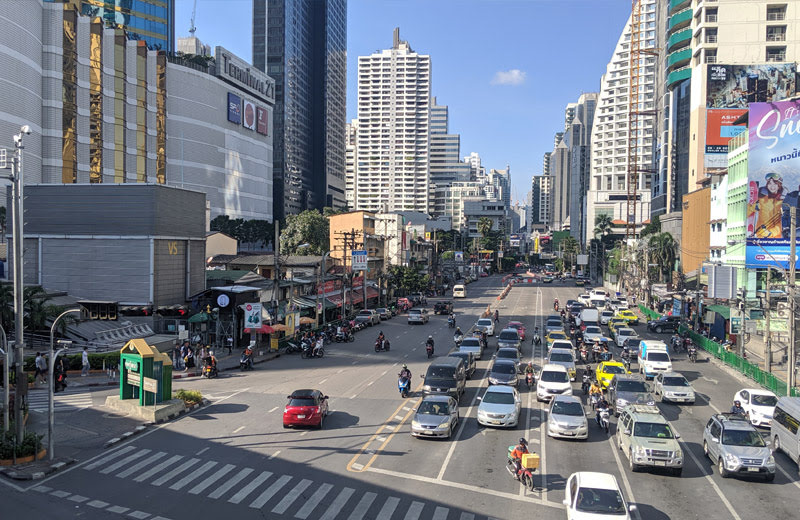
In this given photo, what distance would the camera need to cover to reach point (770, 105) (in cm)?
5300

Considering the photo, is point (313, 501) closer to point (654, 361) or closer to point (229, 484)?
point (229, 484)

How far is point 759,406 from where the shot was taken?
2592 centimetres

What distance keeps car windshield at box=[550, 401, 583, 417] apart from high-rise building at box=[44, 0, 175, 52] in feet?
348

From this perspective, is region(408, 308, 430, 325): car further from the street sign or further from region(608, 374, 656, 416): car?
region(608, 374, 656, 416): car

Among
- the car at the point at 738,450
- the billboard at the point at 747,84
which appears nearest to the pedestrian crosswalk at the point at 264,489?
the car at the point at 738,450

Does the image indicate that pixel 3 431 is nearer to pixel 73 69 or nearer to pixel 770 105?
pixel 770 105

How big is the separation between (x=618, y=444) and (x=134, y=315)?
35.8 m

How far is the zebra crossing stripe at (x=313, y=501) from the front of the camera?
1553 cm

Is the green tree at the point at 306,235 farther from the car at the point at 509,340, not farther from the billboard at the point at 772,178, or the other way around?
the billboard at the point at 772,178

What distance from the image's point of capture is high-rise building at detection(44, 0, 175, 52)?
4230 inches

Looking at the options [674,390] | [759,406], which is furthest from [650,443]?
[674,390]

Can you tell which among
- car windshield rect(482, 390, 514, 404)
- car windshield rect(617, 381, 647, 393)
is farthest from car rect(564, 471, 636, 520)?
car windshield rect(617, 381, 647, 393)

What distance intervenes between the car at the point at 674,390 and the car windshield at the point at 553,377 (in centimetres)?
496

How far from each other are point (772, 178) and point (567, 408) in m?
40.7
